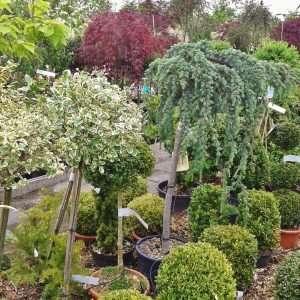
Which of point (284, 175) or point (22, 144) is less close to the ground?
point (22, 144)

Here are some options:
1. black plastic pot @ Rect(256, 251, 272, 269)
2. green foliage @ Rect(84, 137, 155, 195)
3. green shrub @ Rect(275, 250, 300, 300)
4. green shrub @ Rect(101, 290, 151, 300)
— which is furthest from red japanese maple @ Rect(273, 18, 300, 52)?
green shrub @ Rect(101, 290, 151, 300)

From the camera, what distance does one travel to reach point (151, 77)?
10.7 feet

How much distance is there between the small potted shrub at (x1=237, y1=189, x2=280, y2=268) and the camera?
12.5 ft

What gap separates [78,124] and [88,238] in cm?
208

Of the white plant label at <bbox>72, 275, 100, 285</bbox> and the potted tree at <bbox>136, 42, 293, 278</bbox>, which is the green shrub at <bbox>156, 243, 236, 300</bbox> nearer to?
the white plant label at <bbox>72, 275, 100, 285</bbox>

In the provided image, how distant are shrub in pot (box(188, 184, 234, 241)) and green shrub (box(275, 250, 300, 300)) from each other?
2.69ft

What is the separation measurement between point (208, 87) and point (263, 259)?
193cm

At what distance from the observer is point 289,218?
441cm

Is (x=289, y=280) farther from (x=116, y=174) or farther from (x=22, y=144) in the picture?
(x=22, y=144)

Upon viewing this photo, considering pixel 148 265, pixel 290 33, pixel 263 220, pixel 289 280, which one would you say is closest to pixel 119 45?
pixel 263 220

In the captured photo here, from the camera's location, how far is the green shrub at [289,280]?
288cm

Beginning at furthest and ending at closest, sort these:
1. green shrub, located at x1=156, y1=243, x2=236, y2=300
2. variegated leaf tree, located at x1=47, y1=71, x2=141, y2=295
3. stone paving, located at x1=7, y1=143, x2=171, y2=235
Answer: stone paving, located at x1=7, y1=143, x2=171, y2=235 → green shrub, located at x1=156, y1=243, x2=236, y2=300 → variegated leaf tree, located at x1=47, y1=71, x2=141, y2=295

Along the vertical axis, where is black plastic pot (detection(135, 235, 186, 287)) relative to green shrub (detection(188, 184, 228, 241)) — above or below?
below

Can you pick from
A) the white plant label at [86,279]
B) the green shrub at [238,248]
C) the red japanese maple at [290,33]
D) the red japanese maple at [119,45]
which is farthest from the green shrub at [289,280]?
the red japanese maple at [290,33]
